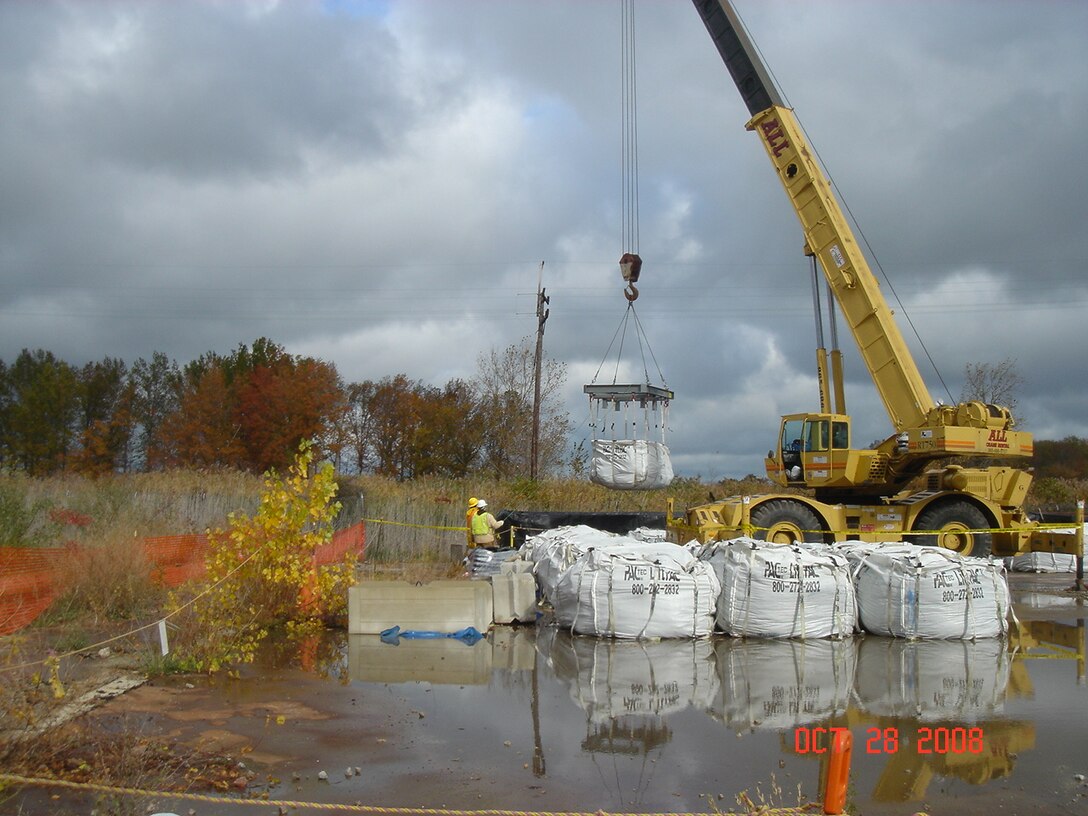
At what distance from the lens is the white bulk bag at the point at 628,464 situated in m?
15.3

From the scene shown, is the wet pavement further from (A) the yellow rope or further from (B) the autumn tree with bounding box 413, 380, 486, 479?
(B) the autumn tree with bounding box 413, 380, 486, 479

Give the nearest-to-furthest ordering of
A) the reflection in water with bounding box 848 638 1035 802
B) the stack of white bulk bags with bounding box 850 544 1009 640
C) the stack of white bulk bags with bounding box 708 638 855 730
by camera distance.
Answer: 1. the reflection in water with bounding box 848 638 1035 802
2. the stack of white bulk bags with bounding box 708 638 855 730
3. the stack of white bulk bags with bounding box 850 544 1009 640

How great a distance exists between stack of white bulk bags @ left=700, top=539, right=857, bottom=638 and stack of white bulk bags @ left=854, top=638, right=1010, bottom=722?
21.1 inches

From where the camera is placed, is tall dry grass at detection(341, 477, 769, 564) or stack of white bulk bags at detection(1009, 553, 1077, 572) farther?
stack of white bulk bags at detection(1009, 553, 1077, 572)

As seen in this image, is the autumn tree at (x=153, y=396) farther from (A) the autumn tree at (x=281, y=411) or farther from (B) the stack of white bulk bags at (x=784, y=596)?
(B) the stack of white bulk bags at (x=784, y=596)

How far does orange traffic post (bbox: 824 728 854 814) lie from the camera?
4516mm

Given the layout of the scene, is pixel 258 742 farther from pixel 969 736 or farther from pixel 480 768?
pixel 969 736

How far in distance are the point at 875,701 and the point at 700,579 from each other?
120 inches

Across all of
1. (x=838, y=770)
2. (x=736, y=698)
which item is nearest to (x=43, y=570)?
(x=736, y=698)

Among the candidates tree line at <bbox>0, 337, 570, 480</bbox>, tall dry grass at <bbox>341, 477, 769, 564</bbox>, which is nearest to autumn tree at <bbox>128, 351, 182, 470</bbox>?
tree line at <bbox>0, 337, 570, 480</bbox>

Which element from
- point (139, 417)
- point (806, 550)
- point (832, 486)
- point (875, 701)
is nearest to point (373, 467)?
point (139, 417)

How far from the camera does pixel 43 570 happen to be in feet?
39.4

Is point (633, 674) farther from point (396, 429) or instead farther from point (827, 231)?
point (396, 429)

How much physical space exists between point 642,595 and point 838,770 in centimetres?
641
